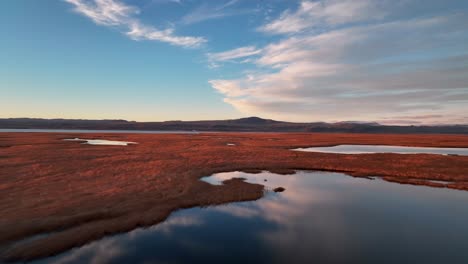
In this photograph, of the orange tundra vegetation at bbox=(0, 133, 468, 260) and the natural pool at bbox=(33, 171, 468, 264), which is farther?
the orange tundra vegetation at bbox=(0, 133, 468, 260)

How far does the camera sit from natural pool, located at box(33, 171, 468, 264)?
12.7 metres

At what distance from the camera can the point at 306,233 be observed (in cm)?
1517

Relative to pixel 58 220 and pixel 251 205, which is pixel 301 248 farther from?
pixel 58 220

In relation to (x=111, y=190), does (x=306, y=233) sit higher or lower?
lower

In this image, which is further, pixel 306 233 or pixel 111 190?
pixel 111 190

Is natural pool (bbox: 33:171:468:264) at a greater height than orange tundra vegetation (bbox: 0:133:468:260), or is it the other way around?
orange tundra vegetation (bbox: 0:133:468:260)

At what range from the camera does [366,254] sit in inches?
512

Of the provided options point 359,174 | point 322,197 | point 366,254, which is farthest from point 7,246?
point 359,174

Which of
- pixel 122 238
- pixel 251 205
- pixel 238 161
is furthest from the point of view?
pixel 238 161

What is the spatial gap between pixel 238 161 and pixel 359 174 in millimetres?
16696

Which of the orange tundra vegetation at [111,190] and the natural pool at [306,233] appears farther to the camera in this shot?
the orange tundra vegetation at [111,190]

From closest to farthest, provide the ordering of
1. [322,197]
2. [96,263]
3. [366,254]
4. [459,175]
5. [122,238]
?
[96,263] → [366,254] → [122,238] → [322,197] → [459,175]

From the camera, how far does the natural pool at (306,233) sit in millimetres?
12680

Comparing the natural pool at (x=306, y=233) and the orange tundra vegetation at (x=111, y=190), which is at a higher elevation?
the orange tundra vegetation at (x=111, y=190)
